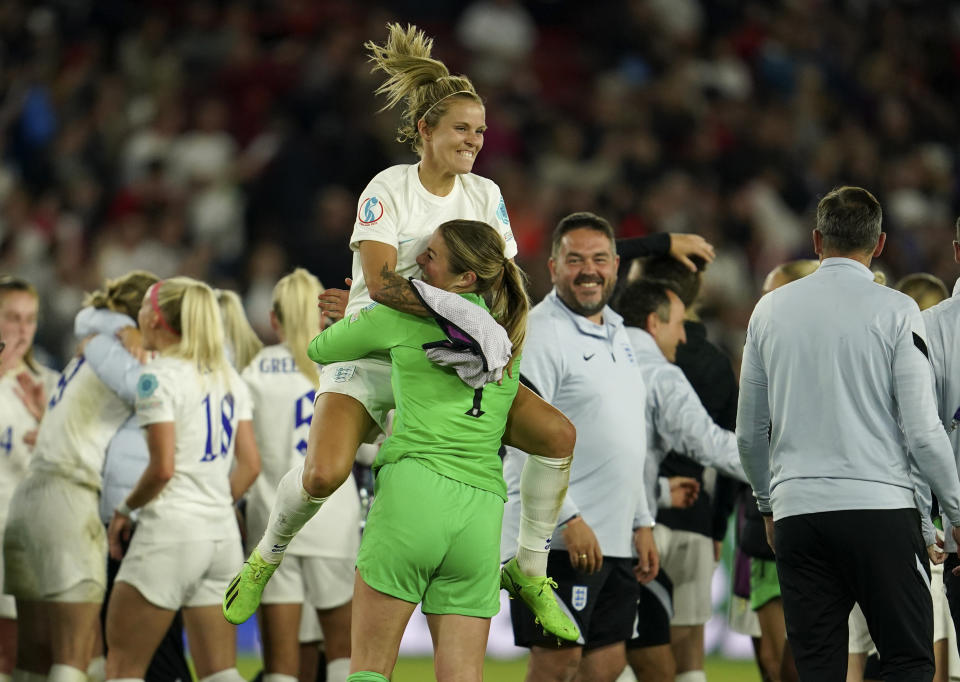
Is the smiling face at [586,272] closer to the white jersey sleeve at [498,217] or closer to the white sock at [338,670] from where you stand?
the white jersey sleeve at [498,217]

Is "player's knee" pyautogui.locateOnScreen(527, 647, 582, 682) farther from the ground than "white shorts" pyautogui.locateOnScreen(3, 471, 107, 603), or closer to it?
closer to it

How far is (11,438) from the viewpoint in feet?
24.8

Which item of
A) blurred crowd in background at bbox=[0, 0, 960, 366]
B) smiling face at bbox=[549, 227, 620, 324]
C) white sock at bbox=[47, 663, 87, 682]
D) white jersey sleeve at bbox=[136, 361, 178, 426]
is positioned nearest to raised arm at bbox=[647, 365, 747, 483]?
smiling face at bbox=[549, 227, 620, 324]

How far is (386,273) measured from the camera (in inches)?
192

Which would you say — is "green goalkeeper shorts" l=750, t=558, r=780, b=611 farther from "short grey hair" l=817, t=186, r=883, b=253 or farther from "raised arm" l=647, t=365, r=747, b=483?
"short grey hair" l=817, t=186, r=883, b=253

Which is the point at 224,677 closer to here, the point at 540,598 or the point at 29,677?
the point at 29,677

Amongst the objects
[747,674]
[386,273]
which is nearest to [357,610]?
[386,273]

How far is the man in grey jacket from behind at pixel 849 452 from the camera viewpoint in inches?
187

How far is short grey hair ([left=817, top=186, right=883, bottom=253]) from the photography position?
5.02 m

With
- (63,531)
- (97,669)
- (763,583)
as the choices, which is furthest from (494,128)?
(63,531)

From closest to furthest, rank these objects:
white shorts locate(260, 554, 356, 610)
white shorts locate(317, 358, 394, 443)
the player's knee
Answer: white shorts locate(317, 358, 394, 443)
the player's knee
white shorts locate(260, 554, 356, 610)

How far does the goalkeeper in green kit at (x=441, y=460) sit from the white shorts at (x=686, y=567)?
248 cm

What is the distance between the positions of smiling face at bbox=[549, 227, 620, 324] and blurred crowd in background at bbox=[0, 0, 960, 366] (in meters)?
6.34

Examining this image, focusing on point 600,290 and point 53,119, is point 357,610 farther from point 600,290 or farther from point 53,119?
point 53,119
